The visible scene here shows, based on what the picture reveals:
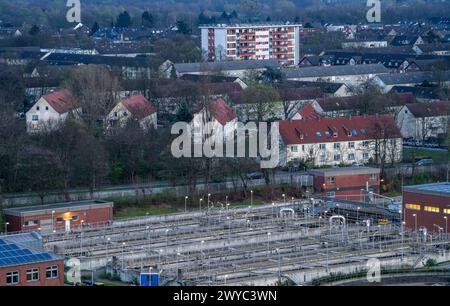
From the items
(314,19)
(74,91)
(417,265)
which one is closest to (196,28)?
(314,19)

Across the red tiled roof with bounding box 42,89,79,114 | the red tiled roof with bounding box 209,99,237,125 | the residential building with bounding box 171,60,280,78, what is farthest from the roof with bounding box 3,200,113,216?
the residential building with bounding box 171,60,280,78

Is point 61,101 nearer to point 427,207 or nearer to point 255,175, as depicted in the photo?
point 255,175

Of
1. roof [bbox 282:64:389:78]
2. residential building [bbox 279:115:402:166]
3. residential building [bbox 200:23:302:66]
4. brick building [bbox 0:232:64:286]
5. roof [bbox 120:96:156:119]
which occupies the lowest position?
brick building [bbox 0:232:64:286]

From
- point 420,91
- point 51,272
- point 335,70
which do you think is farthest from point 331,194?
point 335,70

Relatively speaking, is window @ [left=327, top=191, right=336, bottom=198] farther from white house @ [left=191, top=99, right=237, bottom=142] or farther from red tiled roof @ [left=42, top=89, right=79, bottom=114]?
red tiled roof @ [left=42, top=89, right=79, bottom=114]

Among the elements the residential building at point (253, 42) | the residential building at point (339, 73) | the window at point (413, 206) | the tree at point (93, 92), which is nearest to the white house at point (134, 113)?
the tree at point (93, 92)

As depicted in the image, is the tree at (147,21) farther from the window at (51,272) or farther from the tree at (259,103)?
the window at (51,272)
